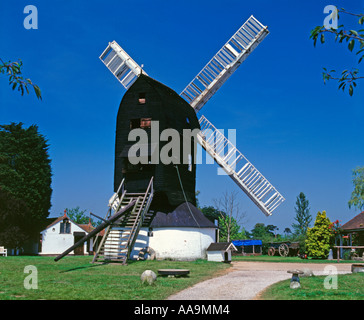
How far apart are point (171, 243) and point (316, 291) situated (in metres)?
13.4

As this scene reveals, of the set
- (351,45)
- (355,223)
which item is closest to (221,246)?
(355,223)

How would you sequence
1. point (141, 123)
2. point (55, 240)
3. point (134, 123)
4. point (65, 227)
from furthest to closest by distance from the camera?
point (65, 227)
point (55, 240)
point (134, 123)
point (141, 123)

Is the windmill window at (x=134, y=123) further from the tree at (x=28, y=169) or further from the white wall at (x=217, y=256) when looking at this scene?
the tree at (x=28, y=169)

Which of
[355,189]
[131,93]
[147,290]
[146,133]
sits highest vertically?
[131,93]

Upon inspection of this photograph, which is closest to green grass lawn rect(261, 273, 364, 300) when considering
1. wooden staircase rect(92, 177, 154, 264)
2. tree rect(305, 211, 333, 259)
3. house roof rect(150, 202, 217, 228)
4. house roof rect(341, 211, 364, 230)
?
wooden staircase rect(92, 177, 154, 264)

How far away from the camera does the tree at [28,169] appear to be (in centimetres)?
3700

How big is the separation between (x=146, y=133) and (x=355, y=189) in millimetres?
28116

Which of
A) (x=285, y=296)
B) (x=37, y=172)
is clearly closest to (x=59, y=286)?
(x=285, y=296)

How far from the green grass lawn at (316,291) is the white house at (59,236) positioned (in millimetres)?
31328

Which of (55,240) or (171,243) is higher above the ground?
(171,243)

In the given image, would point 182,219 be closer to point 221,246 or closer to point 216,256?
point 221,246

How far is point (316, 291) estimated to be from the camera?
11664mm

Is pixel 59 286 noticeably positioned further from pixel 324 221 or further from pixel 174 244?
pixel 324 221

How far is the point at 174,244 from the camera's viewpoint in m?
24.3
